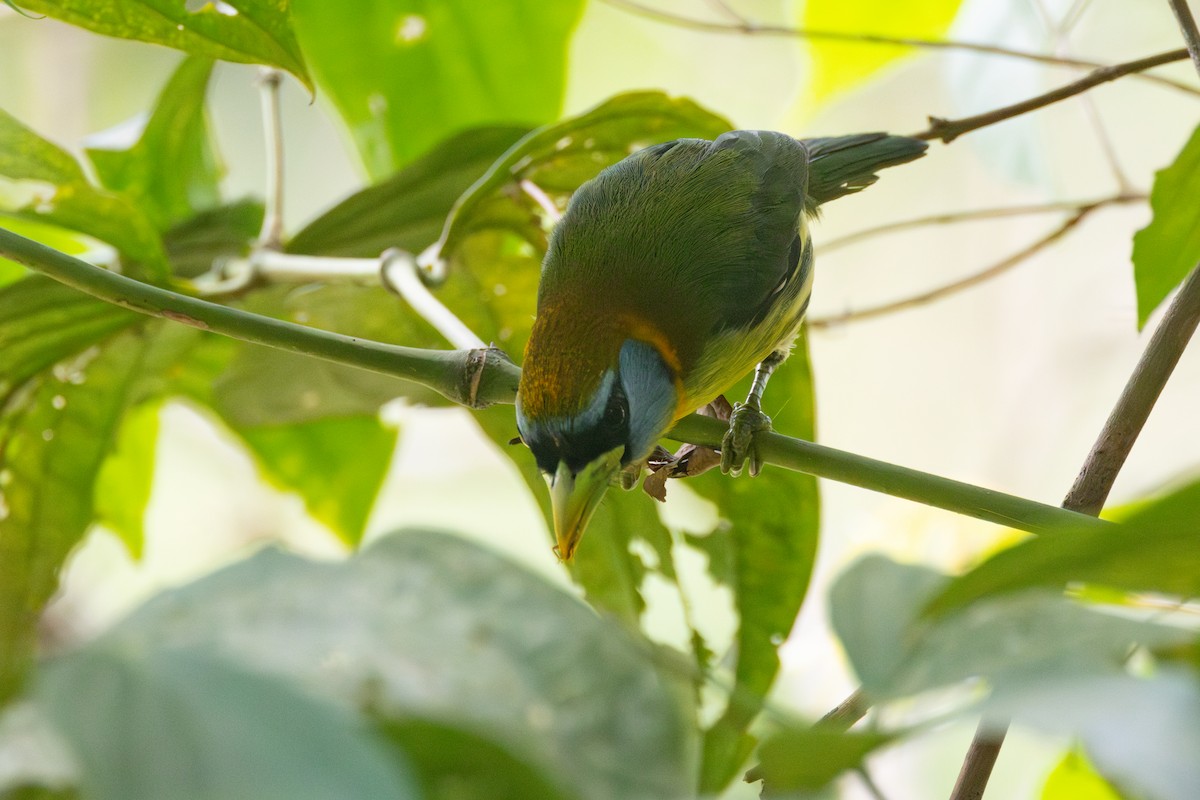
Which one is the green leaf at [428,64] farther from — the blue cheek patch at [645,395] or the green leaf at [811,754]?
the green leaf at [811,754]

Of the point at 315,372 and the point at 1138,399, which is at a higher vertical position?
the point at 1138,399

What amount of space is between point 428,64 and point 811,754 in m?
1.50

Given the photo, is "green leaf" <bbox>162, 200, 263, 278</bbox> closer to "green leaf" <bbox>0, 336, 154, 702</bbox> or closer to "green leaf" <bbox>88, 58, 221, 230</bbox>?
"green leaf" <bbox>88, 58, 221, 230</bbox>

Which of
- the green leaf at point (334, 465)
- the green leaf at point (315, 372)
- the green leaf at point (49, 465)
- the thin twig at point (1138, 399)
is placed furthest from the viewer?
the green leaf at point (334, 465)

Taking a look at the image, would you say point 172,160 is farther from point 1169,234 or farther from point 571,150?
point 1169,234

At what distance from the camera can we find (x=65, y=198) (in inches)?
44.5

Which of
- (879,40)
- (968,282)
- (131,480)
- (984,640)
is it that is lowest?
(131,480)

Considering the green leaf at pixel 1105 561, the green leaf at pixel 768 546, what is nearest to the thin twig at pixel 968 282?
the green leaf at pixel 768 546

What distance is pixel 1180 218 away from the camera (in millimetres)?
1049

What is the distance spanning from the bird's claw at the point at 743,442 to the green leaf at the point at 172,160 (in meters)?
0.98

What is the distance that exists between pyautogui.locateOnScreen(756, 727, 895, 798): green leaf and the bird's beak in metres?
0.68

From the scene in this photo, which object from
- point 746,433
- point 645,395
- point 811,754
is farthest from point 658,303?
point 811,754

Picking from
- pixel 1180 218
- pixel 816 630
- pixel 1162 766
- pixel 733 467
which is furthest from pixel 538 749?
pixel 816 630

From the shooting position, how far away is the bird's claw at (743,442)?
3.41 feet
